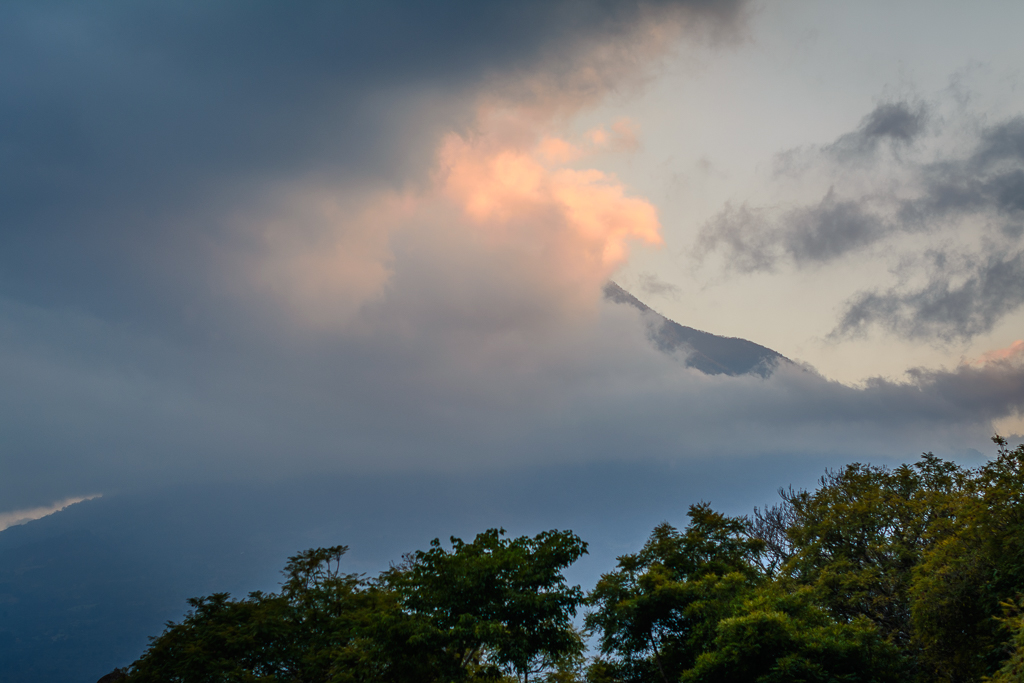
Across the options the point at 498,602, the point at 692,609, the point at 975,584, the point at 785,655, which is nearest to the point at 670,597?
the point at 692,609

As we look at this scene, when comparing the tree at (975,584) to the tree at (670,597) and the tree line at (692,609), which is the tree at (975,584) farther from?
the tree at (670,597)

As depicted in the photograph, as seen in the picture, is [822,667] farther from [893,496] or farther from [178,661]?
[178,661]

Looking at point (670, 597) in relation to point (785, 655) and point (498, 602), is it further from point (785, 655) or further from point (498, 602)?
point (498, 602)

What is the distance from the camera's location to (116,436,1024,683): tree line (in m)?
24.0

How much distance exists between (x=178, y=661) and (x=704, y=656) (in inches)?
900

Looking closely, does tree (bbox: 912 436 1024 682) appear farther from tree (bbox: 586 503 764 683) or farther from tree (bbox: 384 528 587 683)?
tree (bbox: 384 528 587 683)

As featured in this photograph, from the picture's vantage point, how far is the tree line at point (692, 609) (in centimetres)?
2395

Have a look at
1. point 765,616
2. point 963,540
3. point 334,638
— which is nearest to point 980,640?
point 963,540

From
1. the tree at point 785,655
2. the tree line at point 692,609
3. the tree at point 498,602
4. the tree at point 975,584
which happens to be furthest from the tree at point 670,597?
the tree at point 975,584

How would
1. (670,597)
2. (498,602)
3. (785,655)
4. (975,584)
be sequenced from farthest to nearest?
(670,597)
(498,602)
(975,584)
(785,655)

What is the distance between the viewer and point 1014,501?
24391mm

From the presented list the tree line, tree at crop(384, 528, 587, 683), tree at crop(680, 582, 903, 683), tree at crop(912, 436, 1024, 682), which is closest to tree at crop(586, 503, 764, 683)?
the tree line

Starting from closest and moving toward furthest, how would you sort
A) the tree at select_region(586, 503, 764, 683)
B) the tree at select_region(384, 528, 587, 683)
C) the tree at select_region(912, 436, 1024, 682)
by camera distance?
the tree at select_region(912, 436, 1024, 682) < the tree at select_region(384, 528, 587, 683) < the tree at select_region(586, 503, 764, 683)

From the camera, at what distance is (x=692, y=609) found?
1094 inches
